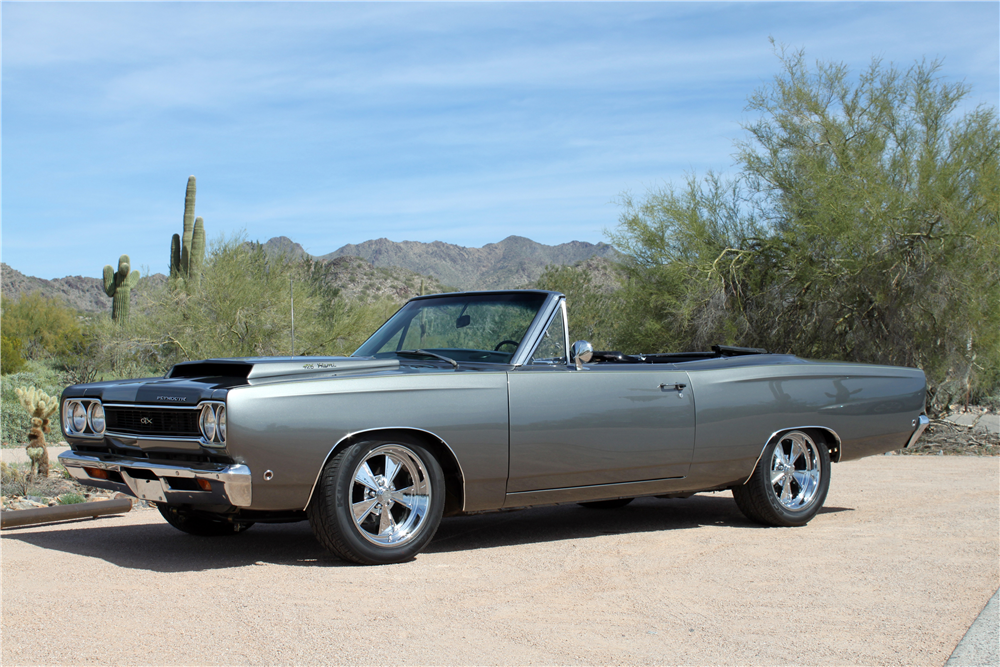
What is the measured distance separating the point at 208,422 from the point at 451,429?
51.2 inches

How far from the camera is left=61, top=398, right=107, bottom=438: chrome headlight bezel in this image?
545 centimetres

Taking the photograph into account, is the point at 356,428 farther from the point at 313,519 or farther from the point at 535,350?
the point at 535,350

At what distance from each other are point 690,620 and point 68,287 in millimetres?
99543

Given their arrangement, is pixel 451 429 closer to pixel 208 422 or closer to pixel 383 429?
pixel 383 429

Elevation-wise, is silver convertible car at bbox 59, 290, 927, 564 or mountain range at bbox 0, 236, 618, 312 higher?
mountain range at bbox 0, 236, 618, 312

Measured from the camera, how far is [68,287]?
93.6 meters

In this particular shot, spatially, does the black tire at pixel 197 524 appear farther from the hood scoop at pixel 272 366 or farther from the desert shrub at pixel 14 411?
the desert shrub at pixel 14 411

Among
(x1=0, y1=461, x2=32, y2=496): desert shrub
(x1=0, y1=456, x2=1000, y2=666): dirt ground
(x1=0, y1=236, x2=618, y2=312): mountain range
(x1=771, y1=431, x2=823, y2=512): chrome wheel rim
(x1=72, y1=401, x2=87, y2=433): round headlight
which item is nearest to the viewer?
(x1=0, y1=456, x2=1000, y2=666): dirt ground

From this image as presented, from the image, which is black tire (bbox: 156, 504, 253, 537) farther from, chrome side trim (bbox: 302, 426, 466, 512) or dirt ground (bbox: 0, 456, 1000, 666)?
chrome side trim (bbox: 302, 426, 466, 512)

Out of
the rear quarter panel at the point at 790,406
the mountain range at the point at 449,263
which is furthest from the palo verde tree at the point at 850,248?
the mountain range at the point at 449,263

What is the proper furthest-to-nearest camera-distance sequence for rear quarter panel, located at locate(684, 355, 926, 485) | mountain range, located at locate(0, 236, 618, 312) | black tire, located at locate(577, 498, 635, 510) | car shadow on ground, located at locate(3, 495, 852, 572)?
mountain range, located at locate(0, 236, 618, 312) < black tire, located at locate(577, 498, 635, 510) < rear quarter panel, located at locate(684, 355, 926, 485) < car shadow on ground, located at locate(3, 495, 852, 572)

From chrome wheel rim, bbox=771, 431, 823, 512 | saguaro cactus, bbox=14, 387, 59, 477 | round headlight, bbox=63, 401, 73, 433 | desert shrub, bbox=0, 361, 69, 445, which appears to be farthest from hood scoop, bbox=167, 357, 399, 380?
desert shrub, bbox=0, 361, 69, 445

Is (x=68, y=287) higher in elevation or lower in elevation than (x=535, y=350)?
higher

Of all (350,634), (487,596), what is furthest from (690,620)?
(350,634)
